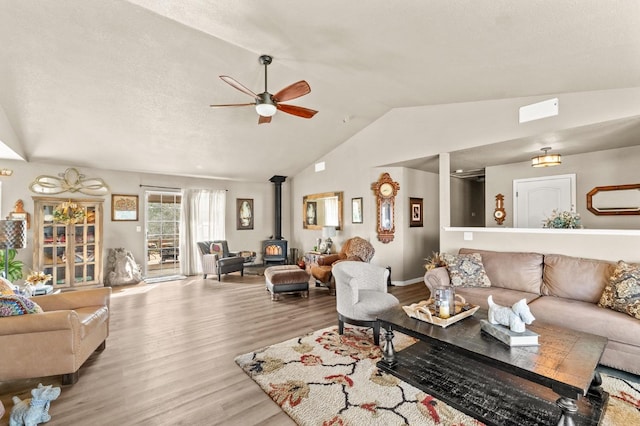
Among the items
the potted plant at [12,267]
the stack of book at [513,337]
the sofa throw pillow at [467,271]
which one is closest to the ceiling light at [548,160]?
the sofa throw pillow at [467,271]

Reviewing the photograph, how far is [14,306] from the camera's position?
7.73ft

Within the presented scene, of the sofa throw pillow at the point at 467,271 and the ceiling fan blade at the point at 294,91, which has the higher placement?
the ceiling fan blade at the point at 294,91

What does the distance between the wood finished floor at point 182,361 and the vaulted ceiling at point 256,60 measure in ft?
9.93

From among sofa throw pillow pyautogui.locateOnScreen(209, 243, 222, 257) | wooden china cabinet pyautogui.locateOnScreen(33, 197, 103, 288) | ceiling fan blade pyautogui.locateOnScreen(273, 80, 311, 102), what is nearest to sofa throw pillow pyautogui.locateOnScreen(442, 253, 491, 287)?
ceiling fan blade pyautogui.locateOnScreen(273, 80, 311, 102)

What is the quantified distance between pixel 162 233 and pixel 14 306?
16.3ft

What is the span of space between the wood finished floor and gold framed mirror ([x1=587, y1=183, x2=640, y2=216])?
3179 mm

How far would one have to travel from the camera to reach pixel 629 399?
2172 mm

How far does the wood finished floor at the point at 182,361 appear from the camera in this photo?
210cm

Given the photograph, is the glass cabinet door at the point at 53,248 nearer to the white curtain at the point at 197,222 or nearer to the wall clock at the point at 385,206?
the white curtain at the point at 197,222

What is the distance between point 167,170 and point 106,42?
12.4 ft

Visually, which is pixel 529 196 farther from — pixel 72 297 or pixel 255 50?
pixel 72 297

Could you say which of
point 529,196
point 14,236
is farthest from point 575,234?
point 14,236

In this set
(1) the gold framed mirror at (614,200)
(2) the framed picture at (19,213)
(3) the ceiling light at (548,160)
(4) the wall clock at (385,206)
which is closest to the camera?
(3) the ceiling light at (548,160)

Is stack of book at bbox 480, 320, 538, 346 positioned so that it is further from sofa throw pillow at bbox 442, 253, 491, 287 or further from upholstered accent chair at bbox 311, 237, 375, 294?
upholstered accent chair at bbox 311, 237, 375, 294
